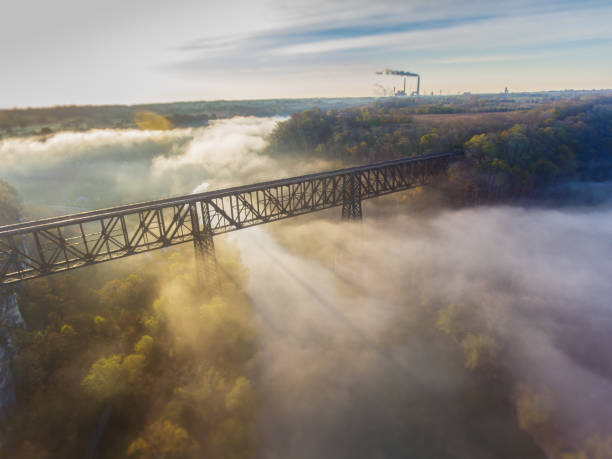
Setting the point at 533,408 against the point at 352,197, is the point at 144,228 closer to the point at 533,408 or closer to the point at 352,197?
the point at 352,197

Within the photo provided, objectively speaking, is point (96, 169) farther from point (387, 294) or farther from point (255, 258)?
point (387, 294)

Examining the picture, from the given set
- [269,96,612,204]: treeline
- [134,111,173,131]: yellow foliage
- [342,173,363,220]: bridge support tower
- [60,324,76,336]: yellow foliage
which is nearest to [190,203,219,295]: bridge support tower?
[60,324,76,336]: yellow foliage

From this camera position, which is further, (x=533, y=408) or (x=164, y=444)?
(x=533, y=408)

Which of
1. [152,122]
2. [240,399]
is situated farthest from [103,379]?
[152,122]

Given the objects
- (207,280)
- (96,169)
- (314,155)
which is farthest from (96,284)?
(96,169)

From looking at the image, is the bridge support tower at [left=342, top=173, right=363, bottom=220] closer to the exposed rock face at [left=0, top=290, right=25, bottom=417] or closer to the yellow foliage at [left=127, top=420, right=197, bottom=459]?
the yellow foliage at [left=127, top=420, right=197, bottom=459]

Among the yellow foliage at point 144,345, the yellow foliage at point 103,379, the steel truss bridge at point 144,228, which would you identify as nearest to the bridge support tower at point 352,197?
the steel truss bridge at point 144,228

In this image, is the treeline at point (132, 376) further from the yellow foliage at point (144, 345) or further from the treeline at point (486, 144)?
the treeline at point (486, 144)
